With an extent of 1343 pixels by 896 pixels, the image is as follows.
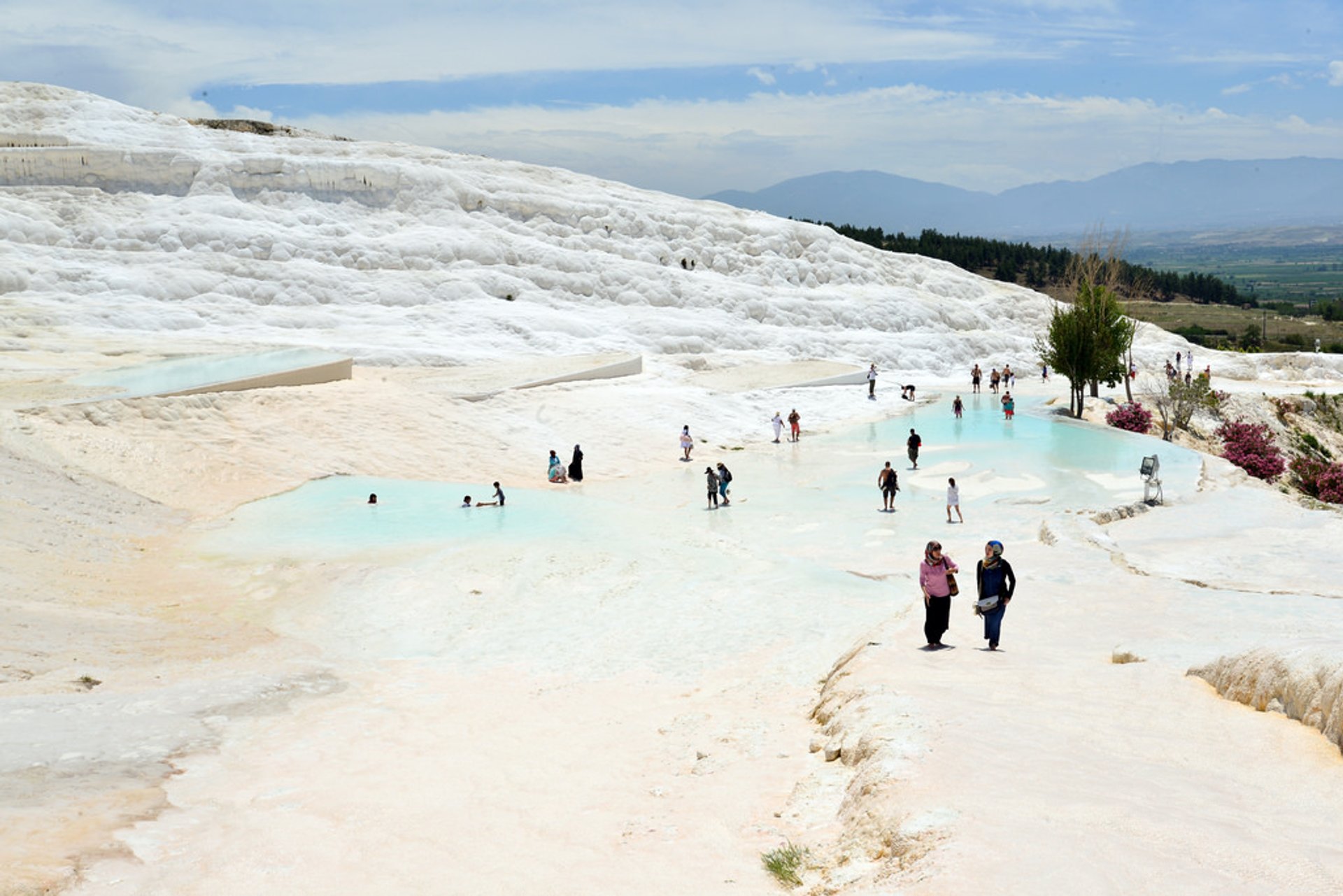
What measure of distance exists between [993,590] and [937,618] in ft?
1.60

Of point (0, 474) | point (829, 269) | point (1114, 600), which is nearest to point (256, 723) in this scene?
point (1114, 600)

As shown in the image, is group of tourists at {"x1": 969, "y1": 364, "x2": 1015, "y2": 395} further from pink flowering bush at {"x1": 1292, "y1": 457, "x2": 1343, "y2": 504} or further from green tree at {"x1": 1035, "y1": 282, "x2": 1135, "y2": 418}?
pink flowering bush at {"x1": 1292, "y1": 457, "x2": 1343, "y2": 504}

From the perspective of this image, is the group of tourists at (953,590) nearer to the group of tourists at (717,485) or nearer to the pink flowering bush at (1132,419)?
the group of tourists at (717,485)

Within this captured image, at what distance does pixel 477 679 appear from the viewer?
377 inches

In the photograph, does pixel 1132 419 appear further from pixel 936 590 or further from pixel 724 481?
pixel 936 590

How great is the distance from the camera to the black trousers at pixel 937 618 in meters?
8.34

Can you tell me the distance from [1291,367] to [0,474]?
42.0m

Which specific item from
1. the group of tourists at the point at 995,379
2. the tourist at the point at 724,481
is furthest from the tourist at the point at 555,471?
the group of tourists at the point at 995,379

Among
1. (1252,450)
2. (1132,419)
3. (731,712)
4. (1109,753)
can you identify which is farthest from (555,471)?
(1252,450)

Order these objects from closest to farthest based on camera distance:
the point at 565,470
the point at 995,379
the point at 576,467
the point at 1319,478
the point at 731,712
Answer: the point at 731,712, the point at 576,467, the point at 565,470, the point at 1319,478, the point at 995,379

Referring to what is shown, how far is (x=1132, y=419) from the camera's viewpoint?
92.6ft

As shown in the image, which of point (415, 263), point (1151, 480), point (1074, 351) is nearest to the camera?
point (1151, 480)

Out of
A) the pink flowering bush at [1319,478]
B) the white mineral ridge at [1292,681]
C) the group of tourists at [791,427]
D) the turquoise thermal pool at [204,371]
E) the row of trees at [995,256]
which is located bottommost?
the pink flowering bush at [1319,478]

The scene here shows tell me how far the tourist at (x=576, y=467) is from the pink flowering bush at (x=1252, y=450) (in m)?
16.3
